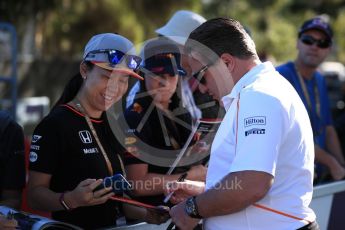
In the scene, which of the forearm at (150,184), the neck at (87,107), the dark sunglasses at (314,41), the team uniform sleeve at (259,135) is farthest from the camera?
the dark sunglasses at (314,41)

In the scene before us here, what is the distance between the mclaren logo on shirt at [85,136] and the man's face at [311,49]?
110 inches

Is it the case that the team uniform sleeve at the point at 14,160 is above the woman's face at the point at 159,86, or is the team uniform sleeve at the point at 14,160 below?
below

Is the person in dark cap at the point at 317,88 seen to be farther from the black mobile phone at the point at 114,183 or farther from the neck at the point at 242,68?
the black mobile phone at the point at 114,183

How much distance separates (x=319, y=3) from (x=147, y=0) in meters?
16.6

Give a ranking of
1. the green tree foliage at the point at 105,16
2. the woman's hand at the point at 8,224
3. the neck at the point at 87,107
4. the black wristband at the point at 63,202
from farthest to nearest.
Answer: the green tree foliage at the point at 105,16 < the neck at the point at 87,107 < the black wristband at the point at 63,202 < the woman's hand at the point at 8,224

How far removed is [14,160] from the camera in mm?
3238

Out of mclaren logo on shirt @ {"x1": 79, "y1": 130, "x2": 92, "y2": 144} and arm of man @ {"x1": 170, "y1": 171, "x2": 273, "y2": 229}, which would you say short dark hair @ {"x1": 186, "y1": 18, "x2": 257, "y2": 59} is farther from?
mclaren logo on shirt @ {"x1": 79, "y1": 130, "x2": 92, "y2": 144}

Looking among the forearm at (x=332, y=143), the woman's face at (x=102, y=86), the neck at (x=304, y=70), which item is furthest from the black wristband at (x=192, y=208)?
the forearm at (x=332, y=143)

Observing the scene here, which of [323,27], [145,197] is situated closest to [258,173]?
[145,197]

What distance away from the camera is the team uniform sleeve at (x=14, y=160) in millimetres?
3209

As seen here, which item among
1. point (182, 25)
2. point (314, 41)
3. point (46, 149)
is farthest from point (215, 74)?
point (314, 41)

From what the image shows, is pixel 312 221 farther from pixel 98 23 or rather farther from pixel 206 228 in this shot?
pixel 98 23

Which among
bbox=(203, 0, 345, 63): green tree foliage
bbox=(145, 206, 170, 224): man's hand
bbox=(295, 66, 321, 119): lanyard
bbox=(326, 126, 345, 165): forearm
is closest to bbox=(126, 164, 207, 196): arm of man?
bbox=(145, 206, 170, 224): man's hand

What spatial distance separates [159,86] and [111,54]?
2.54 feet
